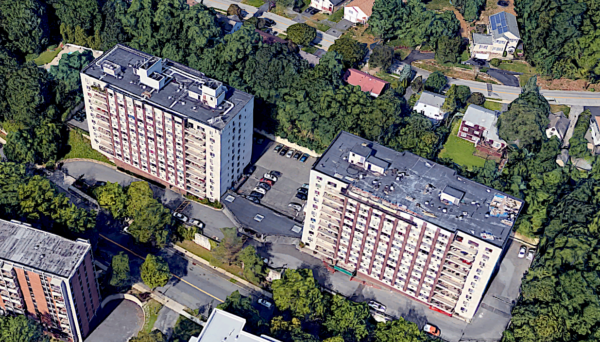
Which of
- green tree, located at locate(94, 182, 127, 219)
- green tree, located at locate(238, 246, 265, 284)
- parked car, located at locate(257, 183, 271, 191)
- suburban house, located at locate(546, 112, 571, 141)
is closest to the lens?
green tree, located at locate(238, 246, 265, 284)

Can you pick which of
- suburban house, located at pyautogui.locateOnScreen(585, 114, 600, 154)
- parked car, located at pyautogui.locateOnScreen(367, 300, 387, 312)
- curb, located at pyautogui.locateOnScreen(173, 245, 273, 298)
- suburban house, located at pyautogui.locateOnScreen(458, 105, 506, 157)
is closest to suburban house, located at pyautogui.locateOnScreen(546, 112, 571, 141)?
suburban house, located at pyautogui.locateOnScreen(585, 114, 600, 154)

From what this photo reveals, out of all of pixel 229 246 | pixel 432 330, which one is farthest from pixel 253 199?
pixel 432 330

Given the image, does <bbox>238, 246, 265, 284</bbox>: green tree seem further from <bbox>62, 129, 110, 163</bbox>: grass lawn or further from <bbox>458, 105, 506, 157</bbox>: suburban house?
<bbox>458, 105, 506, 157</bbox>: suburban house

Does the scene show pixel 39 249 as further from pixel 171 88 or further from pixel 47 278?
pixel 171 88

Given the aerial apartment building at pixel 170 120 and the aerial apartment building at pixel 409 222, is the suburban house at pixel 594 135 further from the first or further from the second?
the aerial apartment building at pixel 170 120

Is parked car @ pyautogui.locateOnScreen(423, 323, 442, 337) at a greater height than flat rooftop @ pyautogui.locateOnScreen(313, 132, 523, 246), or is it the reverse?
flat rooftop @ pyautogui.locateOnScreen(313, 132, 523, 246)

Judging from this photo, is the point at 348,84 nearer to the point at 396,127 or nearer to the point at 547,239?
the point at 396,127

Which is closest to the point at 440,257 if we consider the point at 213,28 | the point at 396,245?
the point at 396,245
